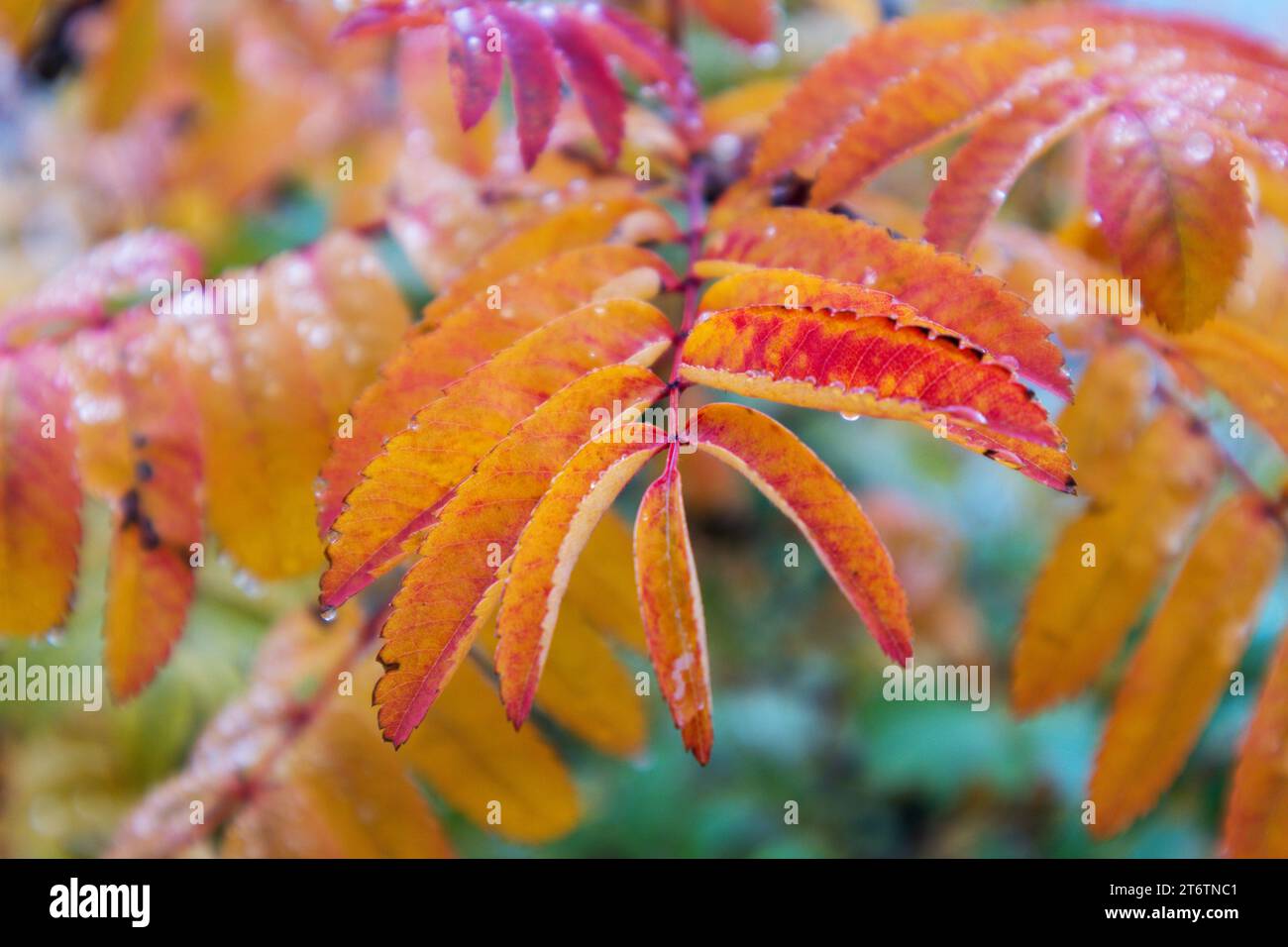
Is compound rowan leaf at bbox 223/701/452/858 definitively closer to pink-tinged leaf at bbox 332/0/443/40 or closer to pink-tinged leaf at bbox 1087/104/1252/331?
pink-tinged leaf at bbox 332/0/443/40

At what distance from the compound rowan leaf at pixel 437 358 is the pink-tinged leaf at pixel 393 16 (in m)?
0.20

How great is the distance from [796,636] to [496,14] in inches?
71.8

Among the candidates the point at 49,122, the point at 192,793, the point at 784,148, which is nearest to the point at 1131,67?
the point at 784,148

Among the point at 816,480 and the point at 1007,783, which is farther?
the point at 1007,783

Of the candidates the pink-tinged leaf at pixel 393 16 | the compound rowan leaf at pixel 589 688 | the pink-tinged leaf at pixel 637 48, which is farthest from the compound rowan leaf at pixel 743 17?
the compound rowan leaf at pixel 589 688

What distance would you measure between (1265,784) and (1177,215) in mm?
423

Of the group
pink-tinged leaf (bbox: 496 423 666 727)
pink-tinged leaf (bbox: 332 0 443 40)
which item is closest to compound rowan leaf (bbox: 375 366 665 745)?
pink-tinged leaf (bbox: 496 423 666 727)

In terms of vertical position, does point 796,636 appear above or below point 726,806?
above

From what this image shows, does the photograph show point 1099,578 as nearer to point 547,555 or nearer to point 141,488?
point 547,555

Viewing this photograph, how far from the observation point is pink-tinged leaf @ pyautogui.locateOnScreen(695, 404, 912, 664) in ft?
1.58

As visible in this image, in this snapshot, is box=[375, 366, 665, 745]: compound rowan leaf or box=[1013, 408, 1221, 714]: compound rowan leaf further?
box=[1013, 408, 1221, 714]: compound rowan leaf

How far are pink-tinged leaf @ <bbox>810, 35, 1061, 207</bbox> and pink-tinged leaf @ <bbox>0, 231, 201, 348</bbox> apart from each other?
0.57 meters

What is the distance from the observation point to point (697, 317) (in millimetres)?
590
